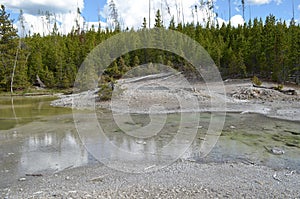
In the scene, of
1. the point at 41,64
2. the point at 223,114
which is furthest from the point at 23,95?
the point at 223,114

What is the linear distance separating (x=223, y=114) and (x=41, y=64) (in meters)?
45.7

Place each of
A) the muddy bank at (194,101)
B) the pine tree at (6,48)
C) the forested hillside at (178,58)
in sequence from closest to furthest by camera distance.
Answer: the muddy bank at (194,101) < the forested hillside at (178,58) < the pine tree at (6,48)

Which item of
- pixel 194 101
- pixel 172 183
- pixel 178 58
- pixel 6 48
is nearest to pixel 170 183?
pixel 172 183

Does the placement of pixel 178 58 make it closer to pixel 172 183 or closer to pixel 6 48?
pixel 6 48

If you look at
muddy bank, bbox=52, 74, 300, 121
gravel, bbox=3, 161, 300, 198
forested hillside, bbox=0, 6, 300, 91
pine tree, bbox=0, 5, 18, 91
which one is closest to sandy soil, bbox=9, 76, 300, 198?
gravel, bbox=3, 161, 300, 198

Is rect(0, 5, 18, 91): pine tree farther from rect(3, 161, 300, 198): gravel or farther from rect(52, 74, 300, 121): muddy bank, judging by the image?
rect(3, 161, 300, 198): gravel

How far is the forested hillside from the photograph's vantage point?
38.0 metres

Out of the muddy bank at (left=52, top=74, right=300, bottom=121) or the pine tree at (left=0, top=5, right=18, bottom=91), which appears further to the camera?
the pine tree at (left=0, top=5, right=18, bottom=91)

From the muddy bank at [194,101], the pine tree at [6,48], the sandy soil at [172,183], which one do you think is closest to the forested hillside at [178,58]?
the pine tree at [6,48]

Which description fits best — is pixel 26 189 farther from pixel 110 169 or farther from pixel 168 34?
pixel 168 34

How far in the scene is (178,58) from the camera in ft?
158

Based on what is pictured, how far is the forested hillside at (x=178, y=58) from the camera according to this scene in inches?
1496

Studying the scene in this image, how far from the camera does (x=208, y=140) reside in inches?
525

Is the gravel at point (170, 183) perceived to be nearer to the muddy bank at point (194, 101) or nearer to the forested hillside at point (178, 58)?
the muddy bank at point (194, 101)
